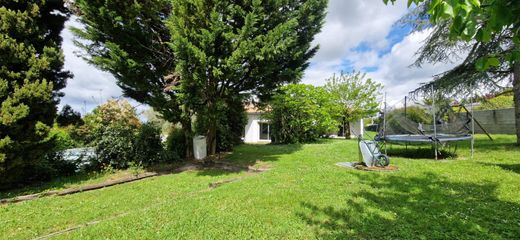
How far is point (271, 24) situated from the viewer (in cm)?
849

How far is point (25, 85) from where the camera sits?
628cm

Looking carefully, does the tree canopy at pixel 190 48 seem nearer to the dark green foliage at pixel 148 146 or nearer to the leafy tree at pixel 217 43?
the leafy tree at pixel 217 43

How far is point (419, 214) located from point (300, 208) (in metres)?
1.83

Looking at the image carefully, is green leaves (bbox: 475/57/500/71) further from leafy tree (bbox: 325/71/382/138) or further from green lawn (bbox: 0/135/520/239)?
leafy tree (bbox: 325/71/382/138)

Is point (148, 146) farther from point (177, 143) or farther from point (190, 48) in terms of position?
point (190, 48)

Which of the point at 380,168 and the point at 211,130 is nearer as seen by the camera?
the point at 380,168

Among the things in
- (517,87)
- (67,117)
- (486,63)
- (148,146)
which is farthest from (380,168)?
(67,117)

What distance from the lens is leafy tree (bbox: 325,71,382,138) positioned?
70.2ft

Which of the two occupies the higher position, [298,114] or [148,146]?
[298,114]

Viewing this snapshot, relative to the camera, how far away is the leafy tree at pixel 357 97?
21.4 m

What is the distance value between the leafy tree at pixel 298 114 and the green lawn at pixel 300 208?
9.53 m

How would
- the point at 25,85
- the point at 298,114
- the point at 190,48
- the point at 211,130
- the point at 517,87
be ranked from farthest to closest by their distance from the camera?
the point at 298,114, the point at 517,87, the point at 211,130, the point at 190,48, the point at 25,85

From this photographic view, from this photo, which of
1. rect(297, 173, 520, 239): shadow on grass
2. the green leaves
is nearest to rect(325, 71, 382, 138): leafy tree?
rect(297, 173, 520, 239): shadow on grass

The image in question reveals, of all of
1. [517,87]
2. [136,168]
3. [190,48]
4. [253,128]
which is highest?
[190,48]
